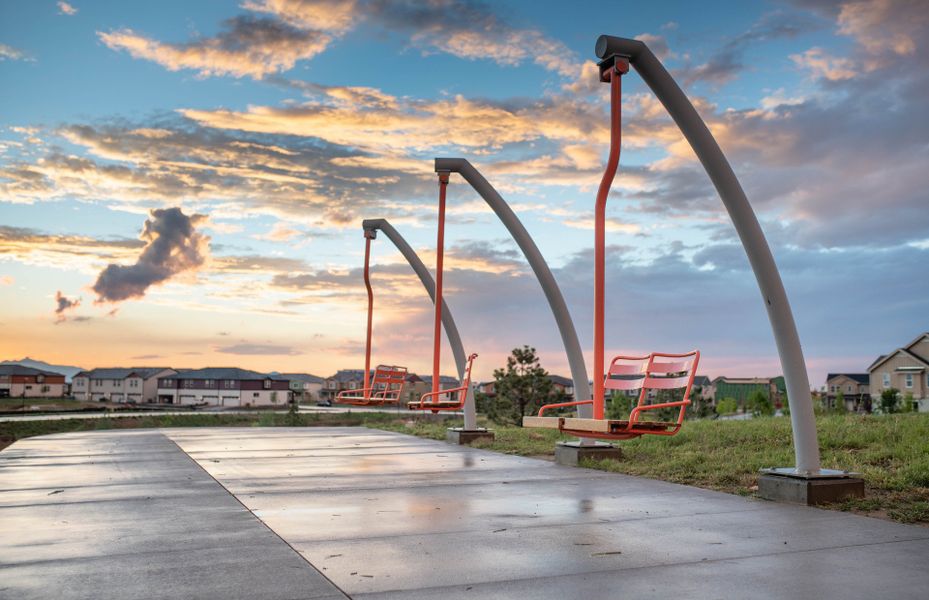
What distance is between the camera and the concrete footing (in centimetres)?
723

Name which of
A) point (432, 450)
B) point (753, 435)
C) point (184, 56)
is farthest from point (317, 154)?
point (753, 435)

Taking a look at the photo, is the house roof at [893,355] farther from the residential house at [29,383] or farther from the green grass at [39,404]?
the residential house at [29,383]

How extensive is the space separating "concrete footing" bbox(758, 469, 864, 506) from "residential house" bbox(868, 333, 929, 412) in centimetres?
6427

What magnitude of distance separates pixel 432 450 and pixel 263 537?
8200 mm

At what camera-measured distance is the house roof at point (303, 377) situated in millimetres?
142387

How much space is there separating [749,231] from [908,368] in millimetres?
69014

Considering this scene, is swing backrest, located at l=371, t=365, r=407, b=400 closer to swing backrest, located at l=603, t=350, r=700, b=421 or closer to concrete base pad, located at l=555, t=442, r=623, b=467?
concrete base pad, located at l=555, t=442, r=623, b=467

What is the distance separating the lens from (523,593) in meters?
4.06

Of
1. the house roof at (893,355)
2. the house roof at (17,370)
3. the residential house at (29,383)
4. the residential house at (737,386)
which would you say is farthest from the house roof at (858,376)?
the house roof at (17,370)

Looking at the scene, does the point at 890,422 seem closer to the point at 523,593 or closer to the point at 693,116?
the point at 693,116

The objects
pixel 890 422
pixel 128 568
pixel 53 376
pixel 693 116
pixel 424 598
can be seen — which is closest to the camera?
pixel 424 598

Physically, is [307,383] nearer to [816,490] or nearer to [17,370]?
[17,370]

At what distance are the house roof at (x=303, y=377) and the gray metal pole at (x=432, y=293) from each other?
128 meters

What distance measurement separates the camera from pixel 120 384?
129000 millimetres
